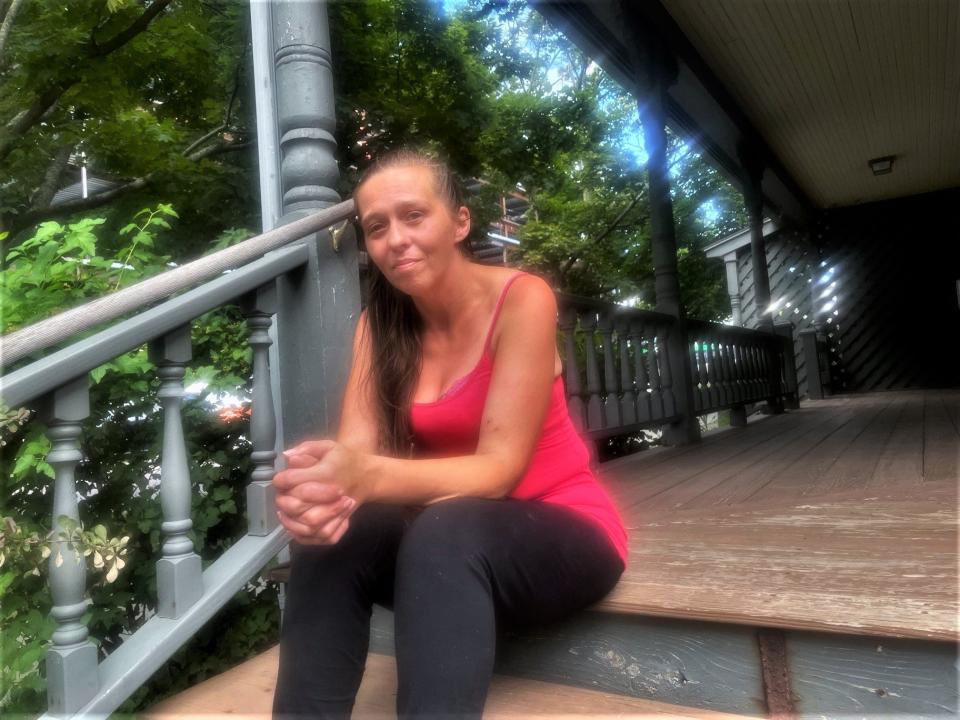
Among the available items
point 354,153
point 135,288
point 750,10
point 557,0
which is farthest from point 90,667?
point 750,10

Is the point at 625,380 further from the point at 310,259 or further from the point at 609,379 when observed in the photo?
the point at 310,259

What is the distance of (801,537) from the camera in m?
1.58

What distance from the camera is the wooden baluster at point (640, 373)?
3594 mm

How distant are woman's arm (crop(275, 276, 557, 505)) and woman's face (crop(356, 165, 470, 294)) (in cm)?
17

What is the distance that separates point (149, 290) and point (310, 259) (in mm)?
479

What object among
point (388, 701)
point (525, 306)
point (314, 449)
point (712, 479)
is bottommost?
point (388, 701)

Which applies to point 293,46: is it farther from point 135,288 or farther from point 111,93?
point 111,93

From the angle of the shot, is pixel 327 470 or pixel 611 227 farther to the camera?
pixel 611 227

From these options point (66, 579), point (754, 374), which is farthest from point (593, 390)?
point (754, 374)

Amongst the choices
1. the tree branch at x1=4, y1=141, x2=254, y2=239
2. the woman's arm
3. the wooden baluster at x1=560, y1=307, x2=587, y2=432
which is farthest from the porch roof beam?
the woman's arm

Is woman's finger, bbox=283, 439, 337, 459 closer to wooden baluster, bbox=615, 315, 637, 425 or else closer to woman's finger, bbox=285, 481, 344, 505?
woman's finger, bbox=285, 481, 344, 505

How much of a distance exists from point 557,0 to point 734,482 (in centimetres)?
281

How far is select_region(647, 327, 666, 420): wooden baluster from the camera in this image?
3.73 meters

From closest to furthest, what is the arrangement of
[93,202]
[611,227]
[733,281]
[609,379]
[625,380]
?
[609,379] → [625,380] → [93,202] → [733,281] → [611,227]
